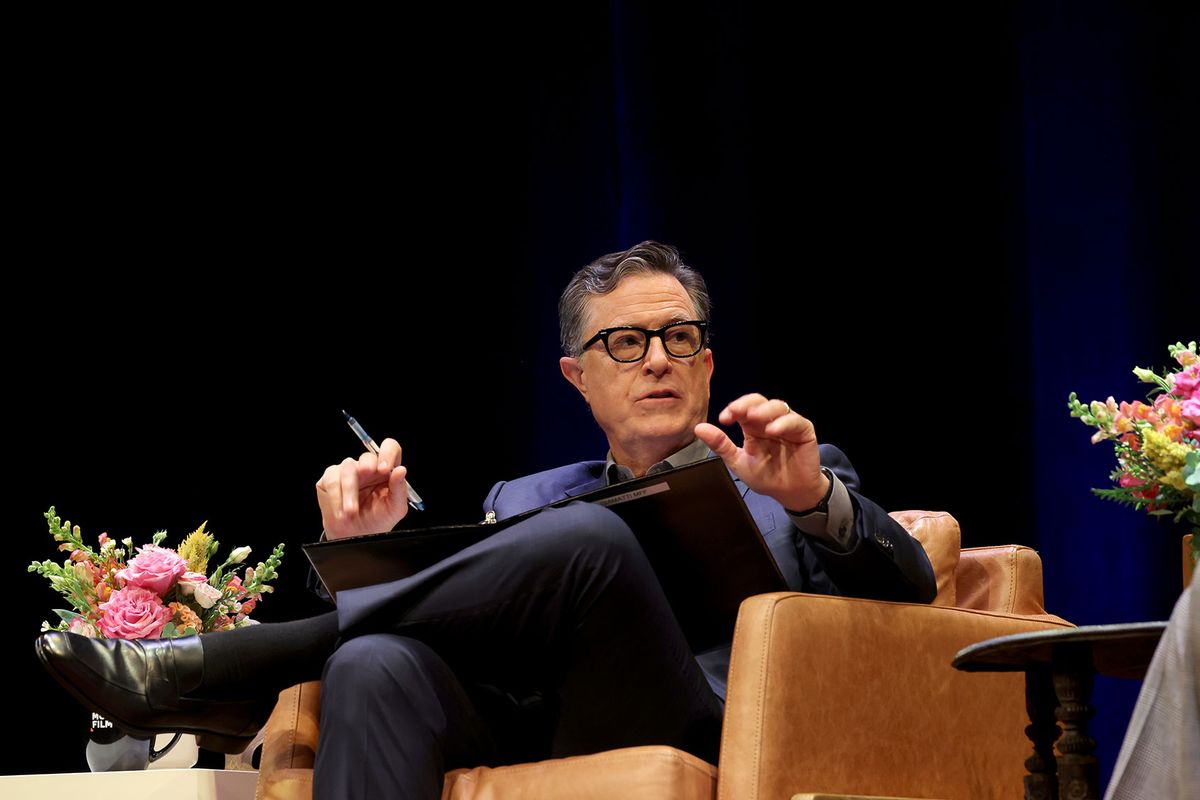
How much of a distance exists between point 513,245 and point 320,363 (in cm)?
56

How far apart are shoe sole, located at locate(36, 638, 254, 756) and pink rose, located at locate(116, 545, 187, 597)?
47 centimetres

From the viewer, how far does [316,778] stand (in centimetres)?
155

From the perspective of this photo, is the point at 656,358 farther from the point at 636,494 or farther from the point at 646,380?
the point at 636,494

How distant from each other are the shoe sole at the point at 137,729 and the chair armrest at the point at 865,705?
0.65 m

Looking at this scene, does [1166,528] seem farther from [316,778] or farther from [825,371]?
[316,778]

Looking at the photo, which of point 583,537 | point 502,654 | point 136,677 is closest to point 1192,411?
point 583,537

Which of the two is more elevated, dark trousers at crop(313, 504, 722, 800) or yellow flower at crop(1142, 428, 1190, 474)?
yellow flower at crop(1142, 428, 1190, 474)

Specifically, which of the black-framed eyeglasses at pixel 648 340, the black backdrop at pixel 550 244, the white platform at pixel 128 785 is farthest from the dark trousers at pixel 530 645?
the black backdrop at pixel 550 244

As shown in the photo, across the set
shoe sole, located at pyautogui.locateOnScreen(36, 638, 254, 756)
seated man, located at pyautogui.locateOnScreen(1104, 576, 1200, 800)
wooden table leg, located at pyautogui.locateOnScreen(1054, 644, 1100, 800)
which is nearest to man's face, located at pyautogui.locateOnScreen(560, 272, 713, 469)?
→ shoe sole, located at pyautogui.locateOnScreen(36, 638, 254, 756)

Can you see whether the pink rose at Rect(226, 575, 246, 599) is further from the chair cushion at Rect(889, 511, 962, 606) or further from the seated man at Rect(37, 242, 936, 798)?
the chair cushion at Rect(889, 511, 962, 606)

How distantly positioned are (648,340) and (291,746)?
2.78 feet

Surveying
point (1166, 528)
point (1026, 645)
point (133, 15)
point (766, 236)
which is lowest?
point (1166, 528)

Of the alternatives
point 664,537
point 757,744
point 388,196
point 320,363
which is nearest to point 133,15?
point 388,196

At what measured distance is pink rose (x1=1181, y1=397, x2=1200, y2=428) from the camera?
1.74 m
